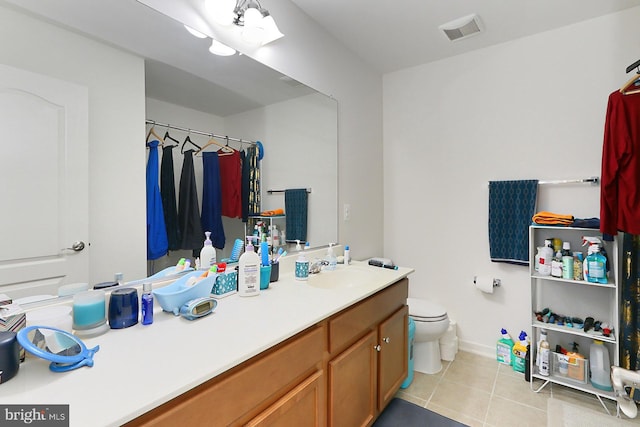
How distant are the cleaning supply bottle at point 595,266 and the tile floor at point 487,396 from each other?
767 mm

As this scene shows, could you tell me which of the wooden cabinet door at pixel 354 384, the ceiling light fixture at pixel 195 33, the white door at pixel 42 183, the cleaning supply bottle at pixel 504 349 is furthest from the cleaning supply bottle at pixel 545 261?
the white door at pixel 42 183

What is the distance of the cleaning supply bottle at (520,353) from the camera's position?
2.21 meters

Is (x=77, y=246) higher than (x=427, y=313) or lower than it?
higher

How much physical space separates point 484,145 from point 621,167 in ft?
2.85

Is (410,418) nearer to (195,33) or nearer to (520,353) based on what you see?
(520,353)

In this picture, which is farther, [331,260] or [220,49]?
[331,260]

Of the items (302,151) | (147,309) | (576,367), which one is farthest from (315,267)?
(576,367)

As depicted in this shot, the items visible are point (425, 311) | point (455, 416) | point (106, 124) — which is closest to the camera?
point (106, 124)

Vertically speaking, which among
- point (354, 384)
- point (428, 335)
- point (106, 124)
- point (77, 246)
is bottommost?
point (428, 335)

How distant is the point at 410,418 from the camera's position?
1748mm

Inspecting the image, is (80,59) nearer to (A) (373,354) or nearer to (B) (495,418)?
(A) (373,354)

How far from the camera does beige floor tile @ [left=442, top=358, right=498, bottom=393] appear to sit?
82.0 inches

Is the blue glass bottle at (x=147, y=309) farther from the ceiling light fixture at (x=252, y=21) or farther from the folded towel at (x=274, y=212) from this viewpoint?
the ceiling light fixture at (x=252, y=21)

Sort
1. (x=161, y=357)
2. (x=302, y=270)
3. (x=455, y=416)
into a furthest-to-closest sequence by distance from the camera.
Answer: (x=455, y=416) → (x=302, y=270) → (x=161, y=357)
